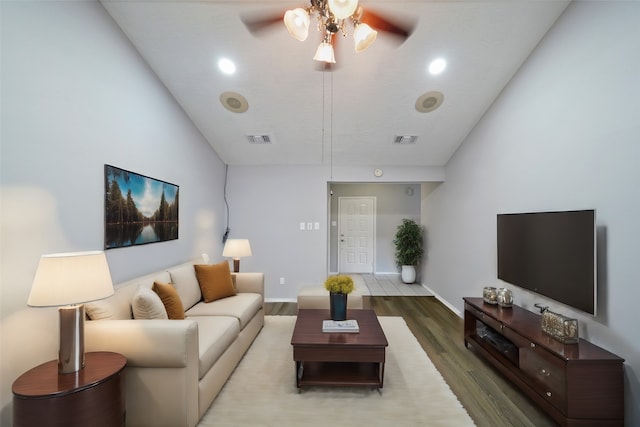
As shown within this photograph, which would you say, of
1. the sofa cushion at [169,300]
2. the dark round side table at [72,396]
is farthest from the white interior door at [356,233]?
the dark round side table at [72,396]

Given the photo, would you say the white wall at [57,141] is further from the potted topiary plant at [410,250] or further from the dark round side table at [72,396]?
the potted topiary plant at [410,250]

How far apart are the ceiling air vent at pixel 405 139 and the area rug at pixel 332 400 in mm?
2731

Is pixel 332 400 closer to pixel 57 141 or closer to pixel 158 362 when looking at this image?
pixel 158 362

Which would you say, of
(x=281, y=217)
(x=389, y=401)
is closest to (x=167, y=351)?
(x=389, y=401)

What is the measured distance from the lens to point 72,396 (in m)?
1.38

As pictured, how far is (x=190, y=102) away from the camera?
11.3ft

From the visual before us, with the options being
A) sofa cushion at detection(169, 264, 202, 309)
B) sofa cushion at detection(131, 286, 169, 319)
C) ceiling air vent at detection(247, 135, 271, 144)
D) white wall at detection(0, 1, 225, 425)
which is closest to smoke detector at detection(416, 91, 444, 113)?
ceiling air vent at detection(247, 135, 271, 144)

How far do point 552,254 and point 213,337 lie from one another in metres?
2.73

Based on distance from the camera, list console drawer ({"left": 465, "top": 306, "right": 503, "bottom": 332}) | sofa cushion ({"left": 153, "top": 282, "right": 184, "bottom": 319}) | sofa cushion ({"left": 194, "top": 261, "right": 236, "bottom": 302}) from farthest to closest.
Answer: sofa cushion ({"left": 194, "top": 261, "right": 236, "bottom": 302})
console drawer ({"left": 465, "top": 306, "right": 503, "bottom": 332})
sofa cushion ({"left": 153, "top": 282, "right": 184, "bottom": 319})

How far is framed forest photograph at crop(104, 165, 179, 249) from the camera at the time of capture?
2.40 m

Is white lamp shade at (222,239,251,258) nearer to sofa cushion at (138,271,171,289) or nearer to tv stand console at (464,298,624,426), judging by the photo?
sofa cushion at (138,271,171,289)

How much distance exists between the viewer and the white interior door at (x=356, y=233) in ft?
24.0

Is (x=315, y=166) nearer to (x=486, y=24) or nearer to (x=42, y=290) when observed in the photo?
(x=486, y=24)

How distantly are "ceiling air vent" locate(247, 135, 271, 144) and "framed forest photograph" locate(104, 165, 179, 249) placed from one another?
1.28m
